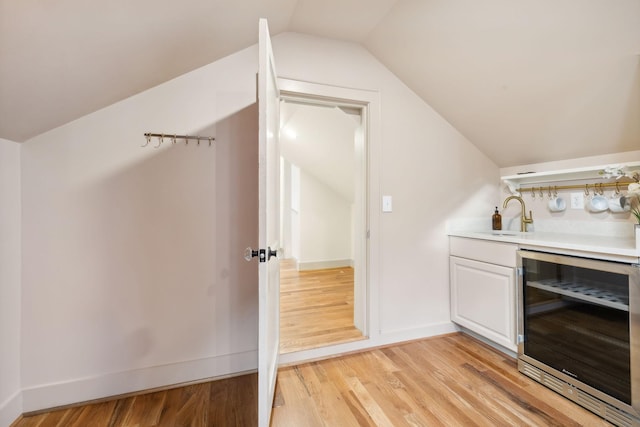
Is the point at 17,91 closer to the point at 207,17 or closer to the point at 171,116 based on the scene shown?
the point at 171,116

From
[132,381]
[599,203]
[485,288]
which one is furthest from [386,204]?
[132,381]

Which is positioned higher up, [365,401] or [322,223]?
[322,223]

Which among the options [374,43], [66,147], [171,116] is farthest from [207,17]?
[374,43]

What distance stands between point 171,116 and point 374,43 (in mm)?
1530

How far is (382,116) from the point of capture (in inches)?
85.7

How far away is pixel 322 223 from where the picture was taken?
4.65 meters

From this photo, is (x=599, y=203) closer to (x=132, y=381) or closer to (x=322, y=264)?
(x=132, y=381)

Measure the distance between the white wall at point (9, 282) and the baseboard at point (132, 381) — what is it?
0.08 meters

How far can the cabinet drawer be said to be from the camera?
1876 mm

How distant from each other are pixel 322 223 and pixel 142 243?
10.5 feet

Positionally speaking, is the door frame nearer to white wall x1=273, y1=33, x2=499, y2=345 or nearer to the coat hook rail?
white wall x1=273, y1=33, x2=499, y2=345

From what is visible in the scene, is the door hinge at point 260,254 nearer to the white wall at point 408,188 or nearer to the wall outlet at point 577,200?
the white wall at point 408,188

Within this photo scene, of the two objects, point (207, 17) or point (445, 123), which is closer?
point (207, 17)

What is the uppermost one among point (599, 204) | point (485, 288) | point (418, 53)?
point (418, 53)
